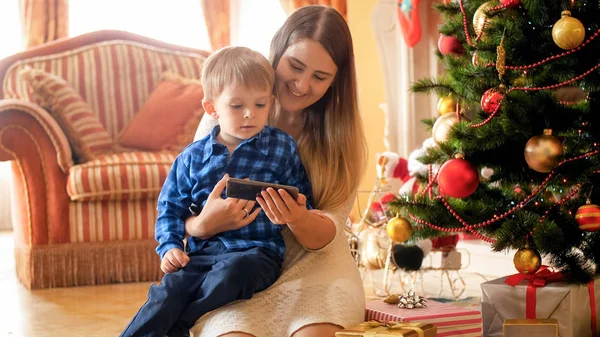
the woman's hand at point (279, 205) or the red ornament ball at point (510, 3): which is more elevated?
the red ornament ball at point (510, 3)

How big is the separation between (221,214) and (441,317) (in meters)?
0.54

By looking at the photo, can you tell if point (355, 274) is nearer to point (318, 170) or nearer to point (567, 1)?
point (318, 170)

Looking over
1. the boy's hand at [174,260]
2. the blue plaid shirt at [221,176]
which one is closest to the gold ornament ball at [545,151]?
the blue plaid shirt at [221,176]

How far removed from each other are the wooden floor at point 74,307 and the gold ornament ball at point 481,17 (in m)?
1.11

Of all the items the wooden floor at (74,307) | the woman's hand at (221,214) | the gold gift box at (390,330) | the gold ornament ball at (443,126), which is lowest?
the wooden floor at (74,307)

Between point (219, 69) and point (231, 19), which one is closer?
point (219, 69)

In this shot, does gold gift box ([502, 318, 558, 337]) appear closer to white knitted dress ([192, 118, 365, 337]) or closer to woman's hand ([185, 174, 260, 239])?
white knitted dress ([192, 118, 365, 337])

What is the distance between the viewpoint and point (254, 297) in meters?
1.68

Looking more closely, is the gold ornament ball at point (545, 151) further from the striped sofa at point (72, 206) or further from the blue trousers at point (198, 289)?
the striped sofa at point (72, 206)

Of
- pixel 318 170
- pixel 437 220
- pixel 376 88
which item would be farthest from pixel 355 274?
pixel 376 88

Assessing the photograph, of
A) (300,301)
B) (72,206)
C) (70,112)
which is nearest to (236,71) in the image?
(300,301)

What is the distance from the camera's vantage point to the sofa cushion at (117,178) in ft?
10.5

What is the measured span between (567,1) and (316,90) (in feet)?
2.26

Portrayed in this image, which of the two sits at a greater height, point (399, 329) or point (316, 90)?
point (316, 90)
